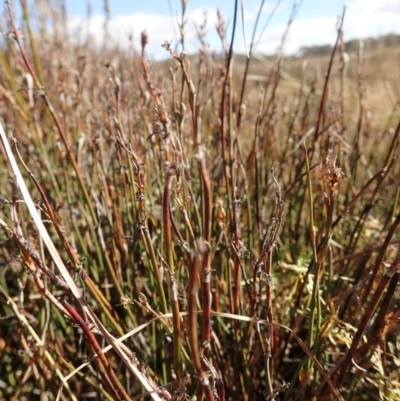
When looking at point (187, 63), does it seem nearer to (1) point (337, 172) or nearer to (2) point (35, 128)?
(1) point (337, 172)

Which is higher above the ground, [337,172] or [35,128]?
[337,172]

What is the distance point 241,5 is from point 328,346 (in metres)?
0.58

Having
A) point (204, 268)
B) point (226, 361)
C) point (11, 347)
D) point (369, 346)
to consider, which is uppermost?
point (204, 268)

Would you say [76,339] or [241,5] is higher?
[241,5]

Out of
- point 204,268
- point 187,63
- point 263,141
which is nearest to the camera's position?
point 204,268

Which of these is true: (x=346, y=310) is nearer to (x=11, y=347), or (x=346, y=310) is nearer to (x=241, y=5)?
(x=241, y=5)

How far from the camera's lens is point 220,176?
1.02 metres

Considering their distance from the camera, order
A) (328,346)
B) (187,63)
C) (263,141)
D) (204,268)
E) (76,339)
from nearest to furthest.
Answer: (204,268) < (187,63) < (328,346) < (76,339) < (263,141)

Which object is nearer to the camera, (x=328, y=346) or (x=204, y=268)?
(x=204, y=268)

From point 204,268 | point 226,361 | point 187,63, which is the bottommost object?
point 226,361

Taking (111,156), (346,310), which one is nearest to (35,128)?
(111,156)

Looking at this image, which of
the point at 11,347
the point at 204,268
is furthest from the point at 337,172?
the point at 11,347

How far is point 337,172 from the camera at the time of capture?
0.46 m

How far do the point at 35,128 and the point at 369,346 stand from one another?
952 millimetres
